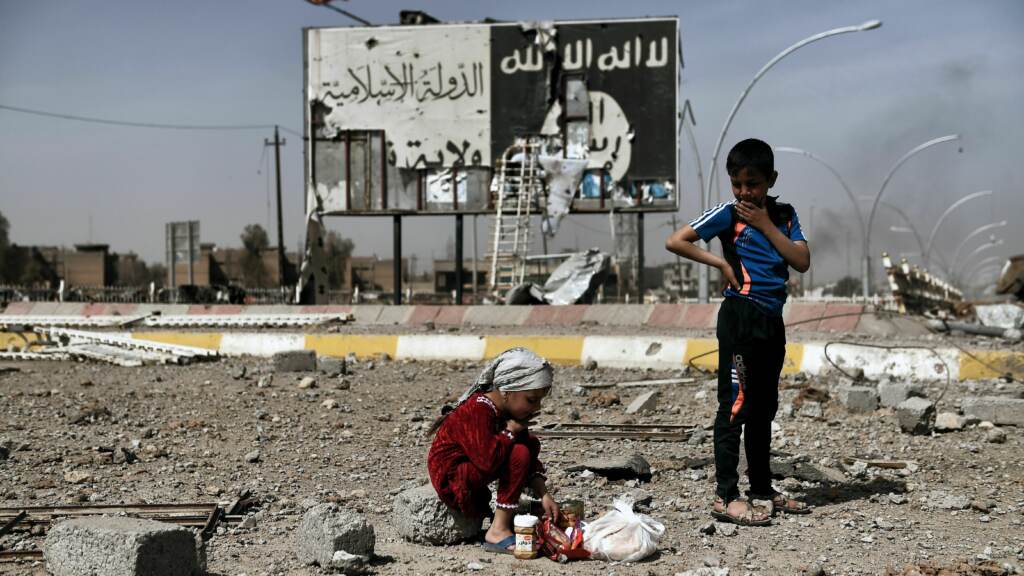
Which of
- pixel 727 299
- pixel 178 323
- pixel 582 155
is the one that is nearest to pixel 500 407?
pixel 727 299

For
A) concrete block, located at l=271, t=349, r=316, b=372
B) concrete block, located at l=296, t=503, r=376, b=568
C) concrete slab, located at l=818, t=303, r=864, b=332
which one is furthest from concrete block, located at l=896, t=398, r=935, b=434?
concrete slab, located at l=818, t=303, r=864, b=332

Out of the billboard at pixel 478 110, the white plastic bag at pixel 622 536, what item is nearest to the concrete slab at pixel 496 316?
the billboard at pixel 478 110

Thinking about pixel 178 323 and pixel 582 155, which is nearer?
pixel 178 323

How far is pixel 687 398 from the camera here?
8180 mm

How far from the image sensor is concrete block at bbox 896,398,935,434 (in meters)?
6.42

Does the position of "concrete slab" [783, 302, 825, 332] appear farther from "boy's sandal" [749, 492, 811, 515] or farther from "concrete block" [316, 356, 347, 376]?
"boy's sandal" [749, 492, 811, 515]

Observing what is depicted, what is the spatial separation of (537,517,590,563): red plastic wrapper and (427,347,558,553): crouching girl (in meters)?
0.07

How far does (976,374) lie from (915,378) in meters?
0.51

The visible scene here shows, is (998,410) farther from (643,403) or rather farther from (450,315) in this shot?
(450,315)

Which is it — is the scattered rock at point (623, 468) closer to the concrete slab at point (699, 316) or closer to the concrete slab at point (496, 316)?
the concrete slab at point (699, 316)

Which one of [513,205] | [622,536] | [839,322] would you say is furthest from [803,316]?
[513,205]

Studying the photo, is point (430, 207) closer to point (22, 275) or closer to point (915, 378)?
point (915, 378)

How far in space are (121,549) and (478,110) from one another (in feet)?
75.8

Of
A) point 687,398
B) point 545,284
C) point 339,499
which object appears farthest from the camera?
point 545,284
